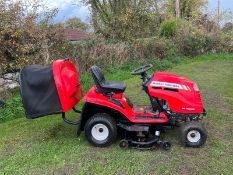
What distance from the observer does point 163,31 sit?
15289mm

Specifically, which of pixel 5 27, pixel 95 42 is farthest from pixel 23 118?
pixel 95 42

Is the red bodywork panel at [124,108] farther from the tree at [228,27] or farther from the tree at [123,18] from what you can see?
the tree at [228,27]

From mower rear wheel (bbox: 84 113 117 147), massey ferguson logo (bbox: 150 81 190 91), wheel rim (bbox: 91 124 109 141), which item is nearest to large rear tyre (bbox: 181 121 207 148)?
massey ferguson logo (bbox: 150 81 190 91)

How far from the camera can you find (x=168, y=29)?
49.9ft

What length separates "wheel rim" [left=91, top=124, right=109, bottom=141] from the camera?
5.03m

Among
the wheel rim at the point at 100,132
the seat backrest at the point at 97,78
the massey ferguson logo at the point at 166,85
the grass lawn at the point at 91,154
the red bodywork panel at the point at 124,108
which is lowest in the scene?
the grass lawn at the point at 91,154

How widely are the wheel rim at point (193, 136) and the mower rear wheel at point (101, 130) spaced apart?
103 centimetres

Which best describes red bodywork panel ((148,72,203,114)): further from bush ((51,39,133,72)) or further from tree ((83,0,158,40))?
tree ((83,0,158,40))

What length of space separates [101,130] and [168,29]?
1086 centimetres

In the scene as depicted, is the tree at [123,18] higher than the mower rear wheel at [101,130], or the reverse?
the tree at [123,18]

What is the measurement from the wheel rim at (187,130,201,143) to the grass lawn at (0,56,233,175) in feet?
0.45

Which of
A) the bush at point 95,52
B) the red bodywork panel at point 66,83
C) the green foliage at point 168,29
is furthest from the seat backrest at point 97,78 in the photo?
the green foliage at point 168,29

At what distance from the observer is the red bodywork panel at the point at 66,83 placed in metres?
4.89

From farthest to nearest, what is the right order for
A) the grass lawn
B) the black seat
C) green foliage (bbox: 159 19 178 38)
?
green foliage (bbox: 159 19 178 38)
the black seat
the grass lawn
